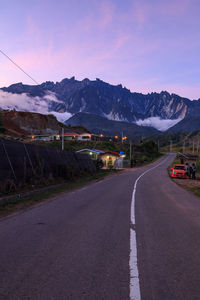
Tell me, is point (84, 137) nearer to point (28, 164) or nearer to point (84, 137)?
point (84, 137)

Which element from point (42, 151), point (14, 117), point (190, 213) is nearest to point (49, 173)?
point (42, 151)

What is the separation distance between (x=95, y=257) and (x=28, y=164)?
44.0ft

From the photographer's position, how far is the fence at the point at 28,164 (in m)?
14.2

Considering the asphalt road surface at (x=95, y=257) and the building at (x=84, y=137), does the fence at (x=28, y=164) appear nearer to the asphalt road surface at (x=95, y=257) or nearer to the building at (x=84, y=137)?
the asphalt road surface at (x=95, y=257)

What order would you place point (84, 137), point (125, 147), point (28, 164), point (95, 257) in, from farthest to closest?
point (125, 147) < point (84, 137) < point (28, 164) < point (95, 257)

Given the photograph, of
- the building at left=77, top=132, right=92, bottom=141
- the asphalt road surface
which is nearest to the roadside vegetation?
the building at left=77, top=132, right=92, bottom=141

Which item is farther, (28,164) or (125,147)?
(125,147)

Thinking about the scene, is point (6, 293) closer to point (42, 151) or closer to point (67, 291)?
point (67, 291)

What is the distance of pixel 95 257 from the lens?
4.70m

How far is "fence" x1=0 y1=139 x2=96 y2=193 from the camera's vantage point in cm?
1420

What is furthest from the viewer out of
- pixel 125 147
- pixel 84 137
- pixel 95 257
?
pixel 125 147

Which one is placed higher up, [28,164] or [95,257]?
[28,164]

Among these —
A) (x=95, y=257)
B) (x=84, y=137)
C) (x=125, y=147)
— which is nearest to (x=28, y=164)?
(x=95, y=257)

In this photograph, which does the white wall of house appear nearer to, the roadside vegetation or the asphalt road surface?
the roadside vegetation
